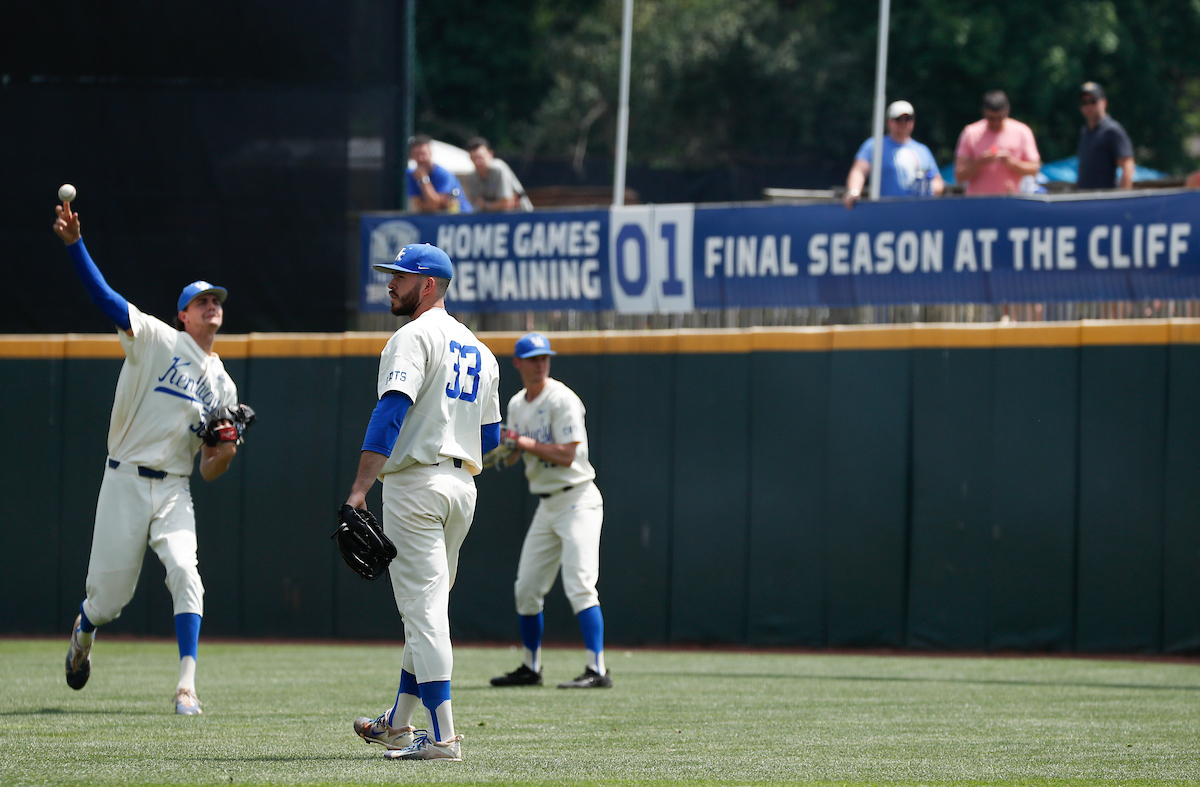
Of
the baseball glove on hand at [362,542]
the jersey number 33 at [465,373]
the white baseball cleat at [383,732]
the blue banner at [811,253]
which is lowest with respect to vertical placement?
the white baseball cleat at [383,732]

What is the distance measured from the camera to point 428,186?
13.1 metres

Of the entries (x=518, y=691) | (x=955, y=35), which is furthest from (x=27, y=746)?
(x=955, y=35)

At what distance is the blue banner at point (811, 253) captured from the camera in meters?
11.0

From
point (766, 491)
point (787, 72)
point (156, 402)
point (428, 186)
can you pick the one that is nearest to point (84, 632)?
point (156, 402)

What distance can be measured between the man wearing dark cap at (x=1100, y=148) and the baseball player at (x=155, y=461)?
7566 mm

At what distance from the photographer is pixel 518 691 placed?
27.8 ft

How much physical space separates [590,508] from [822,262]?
3.78m

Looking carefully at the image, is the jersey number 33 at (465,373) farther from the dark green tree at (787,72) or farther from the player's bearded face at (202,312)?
the dark green tree at (787,72)

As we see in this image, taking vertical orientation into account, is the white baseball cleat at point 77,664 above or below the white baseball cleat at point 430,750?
below

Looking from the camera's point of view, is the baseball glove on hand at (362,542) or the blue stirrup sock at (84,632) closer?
the baseball glove on hand at (362,542)

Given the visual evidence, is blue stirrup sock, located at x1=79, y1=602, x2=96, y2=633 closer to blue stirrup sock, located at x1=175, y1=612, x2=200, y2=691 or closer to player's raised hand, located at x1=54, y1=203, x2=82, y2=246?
blue stirrup sock, located at x1=175, y1=612, x2=200, y2=691

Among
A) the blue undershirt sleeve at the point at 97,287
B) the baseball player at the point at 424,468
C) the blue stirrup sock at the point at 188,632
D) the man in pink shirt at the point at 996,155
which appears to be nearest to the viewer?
the baseball player at the point at 424,468

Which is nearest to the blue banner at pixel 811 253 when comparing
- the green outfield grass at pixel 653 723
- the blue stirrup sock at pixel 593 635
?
the green outfield grass at pixel 653 723

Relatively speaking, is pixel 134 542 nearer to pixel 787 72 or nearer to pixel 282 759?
pixel 282 759
